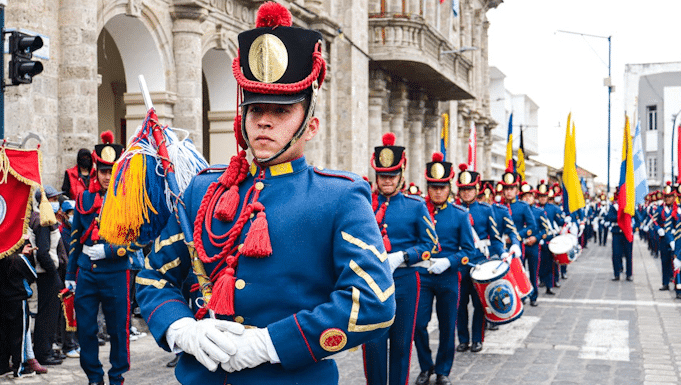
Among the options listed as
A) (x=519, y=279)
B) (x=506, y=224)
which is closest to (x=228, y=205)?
(x=519, y=279)

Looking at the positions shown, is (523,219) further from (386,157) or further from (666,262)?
(386,157)

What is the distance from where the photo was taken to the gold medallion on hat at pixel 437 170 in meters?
7.32

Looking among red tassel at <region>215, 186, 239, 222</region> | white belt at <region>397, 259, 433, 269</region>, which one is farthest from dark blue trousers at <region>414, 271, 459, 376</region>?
red tassel at <region>215, 186, 239, 222</region>

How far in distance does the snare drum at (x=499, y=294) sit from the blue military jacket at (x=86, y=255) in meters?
3.78

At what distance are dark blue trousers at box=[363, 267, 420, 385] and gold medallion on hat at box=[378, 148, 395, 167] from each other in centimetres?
96

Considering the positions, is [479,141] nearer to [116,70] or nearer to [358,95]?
[358,95]

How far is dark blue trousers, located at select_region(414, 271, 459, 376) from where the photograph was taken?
681cm

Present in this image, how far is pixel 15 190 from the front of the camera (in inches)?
273

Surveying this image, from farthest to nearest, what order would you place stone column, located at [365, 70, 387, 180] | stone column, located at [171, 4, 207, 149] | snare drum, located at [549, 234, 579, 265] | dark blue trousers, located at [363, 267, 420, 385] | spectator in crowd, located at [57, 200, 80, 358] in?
1. stone column, located at [365, 70, 387, 180]
2. snare drum, located at [549, 234, 579, 265]
3. stone column, located at [171, 4, 207, 149]
4. spectator in crowd, located at [57, 200, 80, 358]
5. dark blue trousers, located at [363, 267, 420, 385]

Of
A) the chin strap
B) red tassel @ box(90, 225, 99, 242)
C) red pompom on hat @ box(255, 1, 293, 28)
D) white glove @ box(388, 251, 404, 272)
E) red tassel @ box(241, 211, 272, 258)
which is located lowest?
white glove @ box(388, 251, 404, 272)

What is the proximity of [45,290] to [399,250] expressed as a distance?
392cm

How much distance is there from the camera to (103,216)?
3.30 m

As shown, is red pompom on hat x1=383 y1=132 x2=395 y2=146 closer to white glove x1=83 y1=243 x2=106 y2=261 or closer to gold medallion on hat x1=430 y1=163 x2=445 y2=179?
gold medallion on hat x1=430 y1=163 x2=445 y2=179

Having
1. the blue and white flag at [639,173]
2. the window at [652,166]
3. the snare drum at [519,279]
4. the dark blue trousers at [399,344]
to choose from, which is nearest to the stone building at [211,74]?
the dark blue trousers at [399,344]
